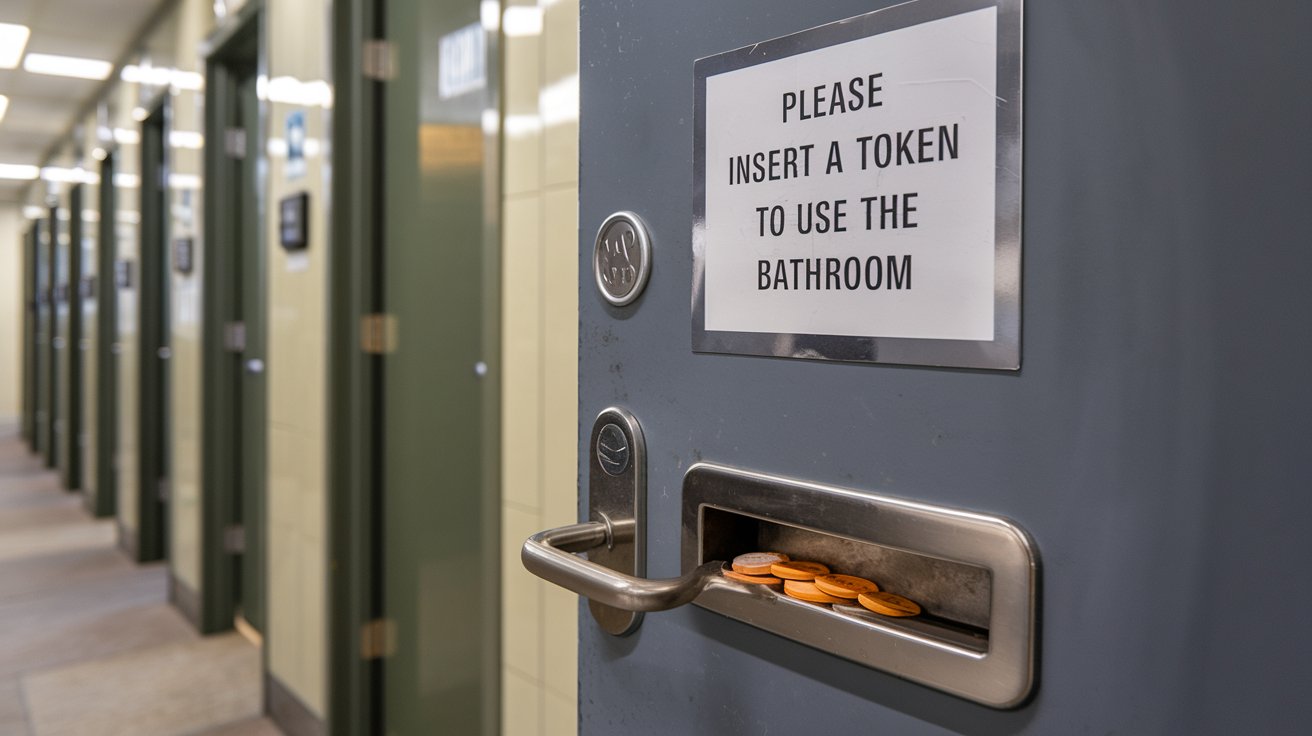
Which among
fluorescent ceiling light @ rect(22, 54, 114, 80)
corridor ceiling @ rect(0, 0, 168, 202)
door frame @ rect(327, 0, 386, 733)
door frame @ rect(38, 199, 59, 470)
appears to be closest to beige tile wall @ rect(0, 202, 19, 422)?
door frame @ rect(38, 199, 59, 470)

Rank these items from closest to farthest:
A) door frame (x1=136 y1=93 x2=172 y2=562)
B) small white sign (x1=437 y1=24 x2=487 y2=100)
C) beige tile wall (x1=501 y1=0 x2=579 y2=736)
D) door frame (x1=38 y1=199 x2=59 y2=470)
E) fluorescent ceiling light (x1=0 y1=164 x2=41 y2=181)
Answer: beige tile wall (x1=501 y1=0 x2=579 y2=736)
small white sign (x1=437 y1=24 x2=487 y2=100)
door frame (x1=136 y1=93 x2=172 y2=562)
door frame (x1=38 y1=199 x2=59 y2=470)
fluorescent ceiling light (x1=0 y1=164 x2=41 y2=181)

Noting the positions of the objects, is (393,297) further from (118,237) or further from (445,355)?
(118,237)

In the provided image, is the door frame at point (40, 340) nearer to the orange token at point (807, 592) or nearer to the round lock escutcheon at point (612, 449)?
the round lock escutcheon at point (612, 449)

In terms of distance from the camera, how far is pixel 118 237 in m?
5.70

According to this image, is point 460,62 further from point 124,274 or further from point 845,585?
point 124,274

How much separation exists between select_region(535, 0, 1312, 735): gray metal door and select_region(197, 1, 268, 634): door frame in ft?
11.6

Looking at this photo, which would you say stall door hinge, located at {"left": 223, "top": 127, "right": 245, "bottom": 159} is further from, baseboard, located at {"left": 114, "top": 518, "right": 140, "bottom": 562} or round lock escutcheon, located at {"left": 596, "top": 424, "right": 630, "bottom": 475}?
round lock escutcheon, located at {"left": 596, "top": 424, "right": 630, "bottom": 475}

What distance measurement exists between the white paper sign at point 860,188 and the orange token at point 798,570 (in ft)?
0.51

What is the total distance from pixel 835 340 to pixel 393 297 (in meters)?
2.15

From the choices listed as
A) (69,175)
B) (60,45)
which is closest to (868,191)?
(60,45)

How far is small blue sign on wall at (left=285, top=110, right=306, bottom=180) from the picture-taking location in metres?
2.66

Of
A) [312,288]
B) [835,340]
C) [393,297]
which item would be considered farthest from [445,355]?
[835,340]

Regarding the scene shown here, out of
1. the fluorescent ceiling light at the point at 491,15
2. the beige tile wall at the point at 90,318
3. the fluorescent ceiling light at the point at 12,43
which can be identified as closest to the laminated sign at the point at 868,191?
the fluorescent ceiling light at the point at 491,15

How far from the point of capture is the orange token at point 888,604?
0.50 meters
